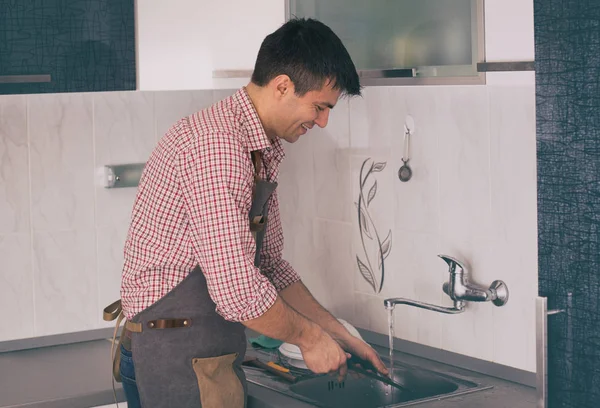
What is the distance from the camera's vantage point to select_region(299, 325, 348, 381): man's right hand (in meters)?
2.10

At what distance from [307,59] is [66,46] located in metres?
0.85

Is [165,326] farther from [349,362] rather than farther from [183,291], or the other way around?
[349,362]

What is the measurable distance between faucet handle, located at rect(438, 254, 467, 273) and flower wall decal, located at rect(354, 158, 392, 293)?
34cm

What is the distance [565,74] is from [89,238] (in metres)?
1.89

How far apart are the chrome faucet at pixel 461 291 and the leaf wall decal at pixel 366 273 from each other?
1.02 ft

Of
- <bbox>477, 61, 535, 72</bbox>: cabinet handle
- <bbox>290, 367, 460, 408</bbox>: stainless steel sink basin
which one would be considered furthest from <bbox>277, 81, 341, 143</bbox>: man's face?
<bbox>290, 367, 460, 408</bbox>: stainless steel sink basin

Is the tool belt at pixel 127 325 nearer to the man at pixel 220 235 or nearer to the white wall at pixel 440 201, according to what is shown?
the man at pixel 220 235

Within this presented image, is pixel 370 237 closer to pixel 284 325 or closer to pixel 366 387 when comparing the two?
pixel 366 387

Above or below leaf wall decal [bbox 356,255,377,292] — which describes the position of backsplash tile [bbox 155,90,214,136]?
above

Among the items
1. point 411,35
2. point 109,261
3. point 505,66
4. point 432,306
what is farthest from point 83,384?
point 505,66

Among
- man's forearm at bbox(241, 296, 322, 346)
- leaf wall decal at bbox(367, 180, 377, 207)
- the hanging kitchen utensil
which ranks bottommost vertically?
man's forearm at bbox(241, 296, 322, 346)

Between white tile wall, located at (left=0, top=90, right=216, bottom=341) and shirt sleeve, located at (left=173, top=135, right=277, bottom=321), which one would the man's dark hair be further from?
white tile wall, located at (left=0, top=90, right=216, bottom=341)

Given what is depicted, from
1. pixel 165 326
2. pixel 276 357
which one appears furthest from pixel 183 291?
pixel 276 357

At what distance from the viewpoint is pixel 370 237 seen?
2.89m
